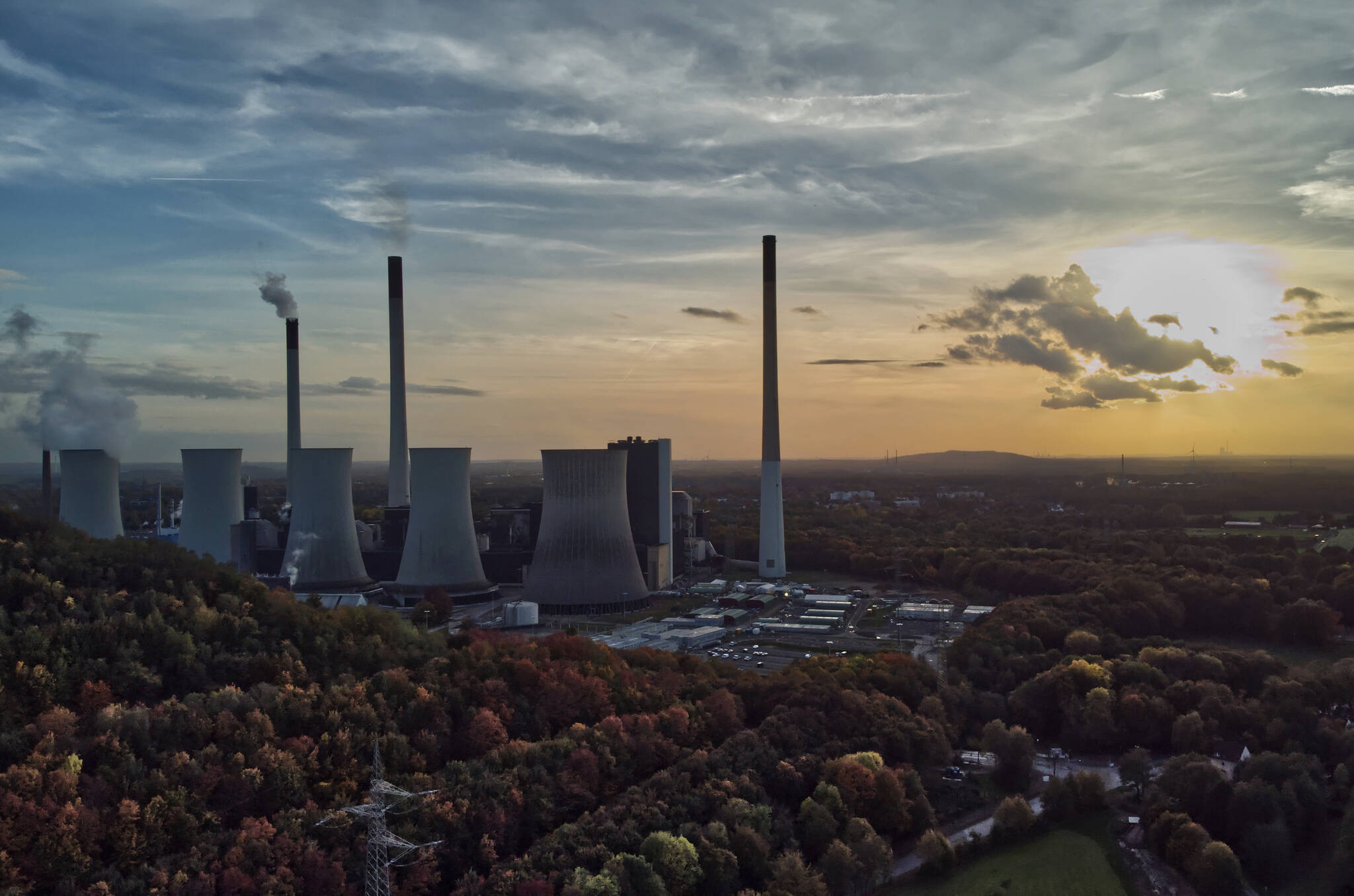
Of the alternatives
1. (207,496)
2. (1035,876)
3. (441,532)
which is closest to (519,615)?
(441,532)

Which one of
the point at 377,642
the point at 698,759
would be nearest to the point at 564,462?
the point at 377,642

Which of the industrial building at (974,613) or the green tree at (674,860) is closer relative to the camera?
the green tree at (674,860)

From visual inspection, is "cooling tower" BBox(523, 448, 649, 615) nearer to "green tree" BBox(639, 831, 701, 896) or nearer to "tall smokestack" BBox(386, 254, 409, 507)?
"tall smokestack" BBox(386, 254, 409, 507)

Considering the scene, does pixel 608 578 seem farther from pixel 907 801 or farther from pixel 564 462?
pixel 907 801

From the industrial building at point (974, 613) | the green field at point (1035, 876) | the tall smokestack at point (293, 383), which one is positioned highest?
the tall smokestack at point (293, 383)

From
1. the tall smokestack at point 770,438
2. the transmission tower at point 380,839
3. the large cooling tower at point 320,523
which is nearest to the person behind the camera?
the transmission tower at point 380,839

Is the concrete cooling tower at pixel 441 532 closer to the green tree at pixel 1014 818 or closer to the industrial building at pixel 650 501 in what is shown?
the industrial building at pixel 650 501

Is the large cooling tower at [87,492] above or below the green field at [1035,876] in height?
above

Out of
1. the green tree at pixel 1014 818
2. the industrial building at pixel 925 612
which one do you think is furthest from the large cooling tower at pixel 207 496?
the green tree at pixel 1014 818
